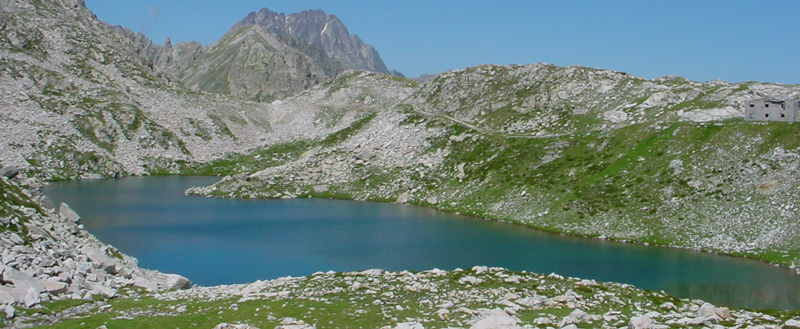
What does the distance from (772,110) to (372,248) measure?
61996mm

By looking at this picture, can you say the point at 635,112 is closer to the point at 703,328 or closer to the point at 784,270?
the point at 784,270

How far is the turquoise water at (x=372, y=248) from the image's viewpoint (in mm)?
59031

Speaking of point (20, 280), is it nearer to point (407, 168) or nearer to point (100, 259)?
point (100, 259)

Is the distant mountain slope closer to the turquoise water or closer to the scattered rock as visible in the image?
the turquoise water

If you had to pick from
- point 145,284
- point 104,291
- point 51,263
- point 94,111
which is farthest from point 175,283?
point 94,111

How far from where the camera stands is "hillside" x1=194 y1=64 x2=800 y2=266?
7606 centimetres

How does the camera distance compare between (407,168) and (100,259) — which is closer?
(100,259)

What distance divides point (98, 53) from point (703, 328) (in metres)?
182

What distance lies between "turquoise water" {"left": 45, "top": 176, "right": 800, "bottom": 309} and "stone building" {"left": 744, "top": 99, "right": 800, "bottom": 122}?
34.5m

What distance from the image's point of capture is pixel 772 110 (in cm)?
9138

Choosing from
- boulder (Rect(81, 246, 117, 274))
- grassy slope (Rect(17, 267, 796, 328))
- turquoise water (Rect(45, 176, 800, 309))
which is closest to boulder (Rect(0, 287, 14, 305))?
grassy slope (Rect(17, 267, 796, 328))

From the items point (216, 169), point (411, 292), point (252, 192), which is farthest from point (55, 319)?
point (216, 169)

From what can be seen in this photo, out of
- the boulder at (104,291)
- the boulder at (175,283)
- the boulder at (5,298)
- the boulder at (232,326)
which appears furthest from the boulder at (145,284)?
the boulder at (232,326)

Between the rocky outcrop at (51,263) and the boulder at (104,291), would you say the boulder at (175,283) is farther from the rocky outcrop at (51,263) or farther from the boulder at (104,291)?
the boulder at (104,291)
